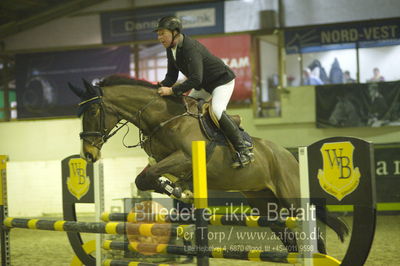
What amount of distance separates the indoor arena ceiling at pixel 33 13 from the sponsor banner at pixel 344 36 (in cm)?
426

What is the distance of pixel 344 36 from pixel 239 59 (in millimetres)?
1968

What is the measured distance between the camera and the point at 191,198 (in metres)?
3.50

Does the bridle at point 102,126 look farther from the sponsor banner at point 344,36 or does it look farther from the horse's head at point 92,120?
the sponsor banner at point 344,36

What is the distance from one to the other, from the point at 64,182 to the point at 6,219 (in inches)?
20.2

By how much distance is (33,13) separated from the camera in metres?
10.7

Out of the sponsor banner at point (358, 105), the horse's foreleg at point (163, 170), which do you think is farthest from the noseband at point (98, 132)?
the sponsor banner at point (358, 105)

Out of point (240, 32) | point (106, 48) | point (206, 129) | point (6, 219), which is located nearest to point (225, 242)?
point (206, 129)

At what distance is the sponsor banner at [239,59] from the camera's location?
951 cm

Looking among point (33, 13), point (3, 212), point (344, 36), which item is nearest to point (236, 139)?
point (3, 212)

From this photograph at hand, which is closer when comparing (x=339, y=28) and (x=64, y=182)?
(x=64, y=182)

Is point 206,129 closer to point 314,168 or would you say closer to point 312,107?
point 314,168

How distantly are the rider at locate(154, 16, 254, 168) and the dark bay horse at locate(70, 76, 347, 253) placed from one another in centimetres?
12

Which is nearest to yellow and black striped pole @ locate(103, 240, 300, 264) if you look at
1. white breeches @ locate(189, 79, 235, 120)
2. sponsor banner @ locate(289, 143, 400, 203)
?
white breeches @ locate(189, 79, 235, 120)

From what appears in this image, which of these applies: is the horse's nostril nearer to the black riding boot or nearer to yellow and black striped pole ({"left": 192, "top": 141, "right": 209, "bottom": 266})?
the black riding boot
